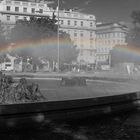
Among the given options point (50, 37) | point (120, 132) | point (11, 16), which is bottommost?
point (120, 132)

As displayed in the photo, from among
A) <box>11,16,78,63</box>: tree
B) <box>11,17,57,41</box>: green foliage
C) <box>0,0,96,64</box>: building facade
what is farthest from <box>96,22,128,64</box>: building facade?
<box>11,17,57,41</box>: green foliage

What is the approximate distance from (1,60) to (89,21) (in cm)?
4760

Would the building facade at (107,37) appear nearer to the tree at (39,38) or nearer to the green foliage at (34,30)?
the tree at (39,38)

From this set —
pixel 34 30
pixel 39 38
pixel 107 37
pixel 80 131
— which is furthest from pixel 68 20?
pixel 80 131

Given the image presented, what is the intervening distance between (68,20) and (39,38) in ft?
113

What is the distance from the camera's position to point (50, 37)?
82.8m

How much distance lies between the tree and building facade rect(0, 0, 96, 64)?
12.5 meters

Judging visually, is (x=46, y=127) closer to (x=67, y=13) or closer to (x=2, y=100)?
(x=2, y=100)

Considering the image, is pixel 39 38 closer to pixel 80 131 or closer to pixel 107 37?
pixel 107 37

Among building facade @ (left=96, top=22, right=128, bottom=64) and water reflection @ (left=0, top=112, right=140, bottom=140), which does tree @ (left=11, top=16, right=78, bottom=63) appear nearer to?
building facade @ (left=96, top=22, right=128, bottom=64)

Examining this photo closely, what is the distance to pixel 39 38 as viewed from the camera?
3223 inches

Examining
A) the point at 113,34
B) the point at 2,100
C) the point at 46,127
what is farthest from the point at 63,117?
the point at 113,34

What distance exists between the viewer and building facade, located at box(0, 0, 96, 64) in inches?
4080

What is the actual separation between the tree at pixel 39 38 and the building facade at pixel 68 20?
41.1ft
